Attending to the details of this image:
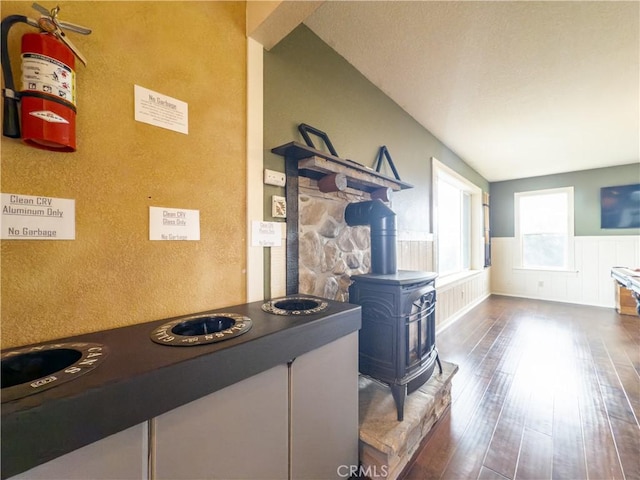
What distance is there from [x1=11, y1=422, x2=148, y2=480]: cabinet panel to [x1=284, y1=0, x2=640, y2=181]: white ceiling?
207cm

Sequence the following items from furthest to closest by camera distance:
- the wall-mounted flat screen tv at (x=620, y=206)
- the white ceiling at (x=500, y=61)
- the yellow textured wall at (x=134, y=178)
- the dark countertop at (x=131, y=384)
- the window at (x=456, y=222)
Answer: the wall-mounted flat screen tv at (x=620, y=206)
the window at (x=456, y=222)
the white ceiling at (x=500, y=61)
the yellow textured wall at (x=134, y=178)
the dark countertop at (x=131, y=384)

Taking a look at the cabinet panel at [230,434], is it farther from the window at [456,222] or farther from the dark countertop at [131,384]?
the window at [456,222]

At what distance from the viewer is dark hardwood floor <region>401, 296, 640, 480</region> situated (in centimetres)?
142

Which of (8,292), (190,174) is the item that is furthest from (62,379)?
(190,174)

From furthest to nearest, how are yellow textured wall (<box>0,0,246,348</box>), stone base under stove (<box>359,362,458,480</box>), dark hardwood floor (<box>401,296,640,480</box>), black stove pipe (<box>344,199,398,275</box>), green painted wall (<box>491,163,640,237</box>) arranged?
green painted wall (<box>491,163,640,237</box>) < black stove pipe (<box>344,199,398,275</box>) < dark hardwood floor (<box>401,296,640,480</box>) < stone base under stove (<box>359,362,458,480</box>) < yellow textured wall (<box>0,0,246,348</box>)

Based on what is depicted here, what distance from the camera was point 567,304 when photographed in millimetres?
4965

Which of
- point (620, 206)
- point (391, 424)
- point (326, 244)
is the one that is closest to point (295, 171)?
point (326, 244)

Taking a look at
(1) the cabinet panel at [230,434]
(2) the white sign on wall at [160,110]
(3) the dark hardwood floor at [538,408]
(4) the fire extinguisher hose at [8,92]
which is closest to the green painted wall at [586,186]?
(3) the dark hardwood floor at [538,408]

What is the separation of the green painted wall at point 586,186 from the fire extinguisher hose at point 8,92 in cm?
713

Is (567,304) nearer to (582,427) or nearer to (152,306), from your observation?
(582,427)

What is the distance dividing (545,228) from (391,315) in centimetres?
581

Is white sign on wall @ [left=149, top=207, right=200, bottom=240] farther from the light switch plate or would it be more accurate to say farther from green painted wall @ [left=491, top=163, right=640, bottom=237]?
green painted wall @ [left=491, top=163, right=640, bottom=237]

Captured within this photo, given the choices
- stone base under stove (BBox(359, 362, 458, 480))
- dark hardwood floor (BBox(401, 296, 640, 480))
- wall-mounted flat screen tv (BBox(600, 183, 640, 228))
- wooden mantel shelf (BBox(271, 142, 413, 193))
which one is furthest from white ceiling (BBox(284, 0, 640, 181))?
dark hardwood floor (BBox(401, 296, 640, 480))

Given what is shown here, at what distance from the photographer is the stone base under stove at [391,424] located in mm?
1311
